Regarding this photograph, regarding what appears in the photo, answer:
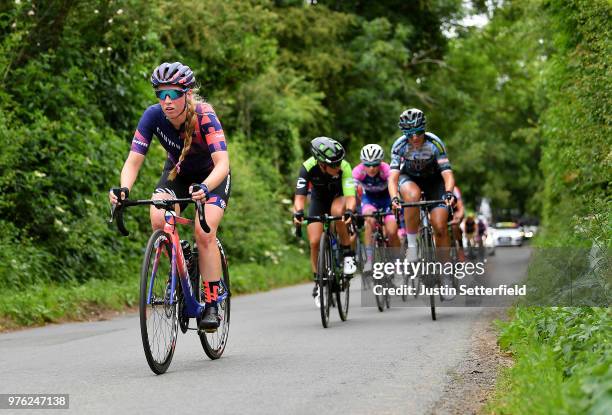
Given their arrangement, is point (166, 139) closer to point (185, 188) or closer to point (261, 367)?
point (185, 188)

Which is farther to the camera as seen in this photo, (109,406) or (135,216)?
(135,216)

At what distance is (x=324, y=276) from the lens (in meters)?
11.6

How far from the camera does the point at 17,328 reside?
40.4 ft

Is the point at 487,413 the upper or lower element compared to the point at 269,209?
lower

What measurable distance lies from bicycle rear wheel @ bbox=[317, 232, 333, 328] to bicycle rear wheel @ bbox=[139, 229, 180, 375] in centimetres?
349

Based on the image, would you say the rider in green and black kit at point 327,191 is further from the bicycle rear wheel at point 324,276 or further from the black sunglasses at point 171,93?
the black sunglasses at point 171,93

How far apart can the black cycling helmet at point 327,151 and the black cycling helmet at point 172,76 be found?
4.04 meters

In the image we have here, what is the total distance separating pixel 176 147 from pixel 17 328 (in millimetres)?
5053

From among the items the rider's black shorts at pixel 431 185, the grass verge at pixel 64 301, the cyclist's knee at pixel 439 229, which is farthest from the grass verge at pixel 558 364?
the grass verge at pixel 64 301

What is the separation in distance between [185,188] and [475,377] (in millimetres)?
2716

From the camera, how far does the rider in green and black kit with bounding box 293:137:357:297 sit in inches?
466

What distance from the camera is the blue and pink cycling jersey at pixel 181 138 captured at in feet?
26.4

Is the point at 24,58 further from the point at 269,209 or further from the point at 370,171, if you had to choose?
the point at 269,209

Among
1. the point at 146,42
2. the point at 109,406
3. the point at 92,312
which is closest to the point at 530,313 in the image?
the point at 109,406
